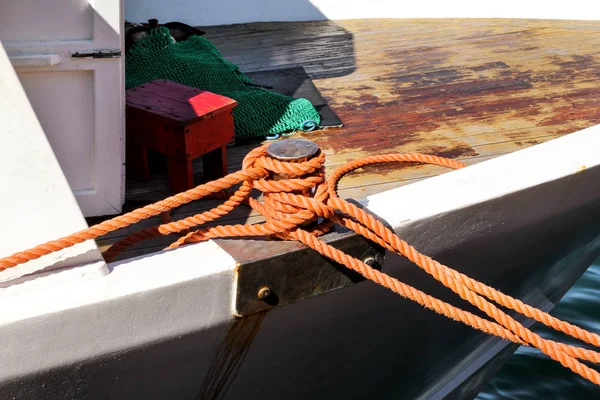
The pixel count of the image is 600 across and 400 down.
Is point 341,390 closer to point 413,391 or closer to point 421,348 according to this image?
point 421,348

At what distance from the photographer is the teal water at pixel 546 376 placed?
14.2 ft

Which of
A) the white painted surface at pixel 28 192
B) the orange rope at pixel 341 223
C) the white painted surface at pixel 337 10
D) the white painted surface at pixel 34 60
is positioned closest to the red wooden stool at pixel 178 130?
the white painted surface at pixel 34 60

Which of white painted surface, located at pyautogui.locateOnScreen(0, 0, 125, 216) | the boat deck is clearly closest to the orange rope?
the boat deck

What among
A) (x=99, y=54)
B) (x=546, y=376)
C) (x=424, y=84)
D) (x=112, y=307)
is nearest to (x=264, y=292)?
(x=112, y=307)

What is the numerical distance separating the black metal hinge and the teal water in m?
3.01

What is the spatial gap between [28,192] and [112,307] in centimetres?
36

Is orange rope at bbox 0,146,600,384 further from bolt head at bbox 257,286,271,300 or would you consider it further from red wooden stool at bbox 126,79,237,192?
red wooden stool at bbox 126,79,237,192

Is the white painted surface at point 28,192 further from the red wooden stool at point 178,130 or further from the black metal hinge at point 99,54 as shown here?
the red wooden stool at point 178,130

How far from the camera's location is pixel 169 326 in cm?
196

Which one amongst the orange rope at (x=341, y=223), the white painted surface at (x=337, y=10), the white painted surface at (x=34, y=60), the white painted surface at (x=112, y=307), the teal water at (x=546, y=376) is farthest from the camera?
the white painted surface at (x=337, y=10)

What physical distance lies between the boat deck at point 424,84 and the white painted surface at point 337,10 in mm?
90

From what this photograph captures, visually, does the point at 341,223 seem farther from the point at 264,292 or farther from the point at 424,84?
the point at 424,84

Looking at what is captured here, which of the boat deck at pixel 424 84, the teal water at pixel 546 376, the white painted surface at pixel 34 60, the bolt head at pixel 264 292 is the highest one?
the white painted surface at pixel 34 60

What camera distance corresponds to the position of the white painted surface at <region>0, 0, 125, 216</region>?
2494 mm
